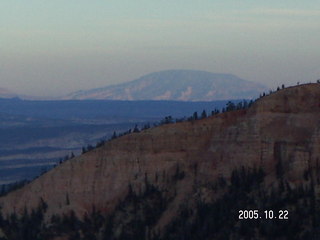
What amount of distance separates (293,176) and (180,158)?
10263 mm

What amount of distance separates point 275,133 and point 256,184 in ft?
11.3

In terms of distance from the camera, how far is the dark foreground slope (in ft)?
231

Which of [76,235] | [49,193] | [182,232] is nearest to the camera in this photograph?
[182,232]

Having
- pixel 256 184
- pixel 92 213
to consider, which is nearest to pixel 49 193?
pixel 92 213

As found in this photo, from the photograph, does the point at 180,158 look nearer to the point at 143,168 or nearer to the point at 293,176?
the point at 143,168

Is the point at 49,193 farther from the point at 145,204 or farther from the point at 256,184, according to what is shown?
the point at 256,184

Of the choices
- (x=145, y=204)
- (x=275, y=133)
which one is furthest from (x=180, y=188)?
(x=275, y=133)

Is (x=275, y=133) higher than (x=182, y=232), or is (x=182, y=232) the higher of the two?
(x=275, y=133)

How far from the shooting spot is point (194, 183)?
254 feet

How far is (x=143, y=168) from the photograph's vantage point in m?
80.9

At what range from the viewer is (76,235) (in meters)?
78.4

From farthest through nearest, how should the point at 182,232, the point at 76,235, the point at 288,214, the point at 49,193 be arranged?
the point at 49,193
the point at 76,235
the point at 182,232
the point at 288,214

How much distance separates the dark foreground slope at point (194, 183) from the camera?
70.4 metres

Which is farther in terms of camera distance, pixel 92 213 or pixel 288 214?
pixel 92 213
